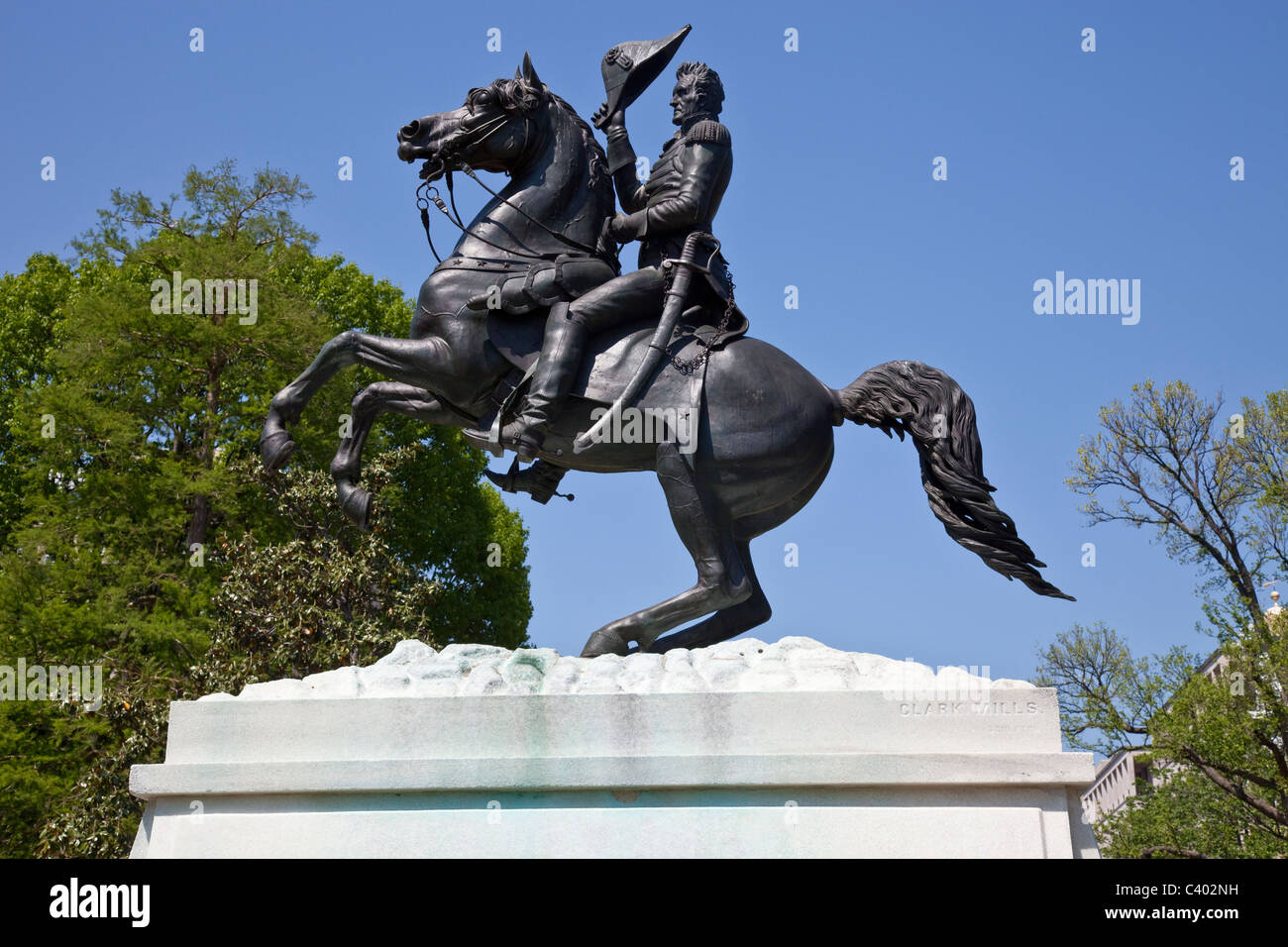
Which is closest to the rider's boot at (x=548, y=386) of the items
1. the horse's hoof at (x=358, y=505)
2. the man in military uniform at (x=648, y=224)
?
the man in military uniform at (x=648, y=224)

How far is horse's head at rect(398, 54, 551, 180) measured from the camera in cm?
830

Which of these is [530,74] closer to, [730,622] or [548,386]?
[548,386]

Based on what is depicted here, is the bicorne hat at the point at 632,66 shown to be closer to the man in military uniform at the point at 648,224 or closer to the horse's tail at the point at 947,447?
the man in military uniform at the point at 648,224

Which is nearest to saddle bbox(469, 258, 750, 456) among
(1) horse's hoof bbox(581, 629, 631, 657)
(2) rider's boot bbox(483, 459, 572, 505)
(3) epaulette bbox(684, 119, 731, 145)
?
(2) rider's boot bbox(483, 459, 572, 505)

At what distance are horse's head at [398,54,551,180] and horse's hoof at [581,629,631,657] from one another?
3057 millimetres

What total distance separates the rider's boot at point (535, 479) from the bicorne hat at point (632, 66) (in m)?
2.30

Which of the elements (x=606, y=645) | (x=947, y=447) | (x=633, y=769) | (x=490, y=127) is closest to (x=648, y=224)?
(x=490, y=127)

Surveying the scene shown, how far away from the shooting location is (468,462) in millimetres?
24359

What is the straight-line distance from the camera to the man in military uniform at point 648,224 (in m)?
7.58

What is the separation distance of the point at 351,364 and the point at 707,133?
2537 millimetres

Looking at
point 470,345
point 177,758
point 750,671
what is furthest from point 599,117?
point 177,758

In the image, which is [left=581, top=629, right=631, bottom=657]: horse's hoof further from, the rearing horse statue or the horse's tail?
the horse's tail
